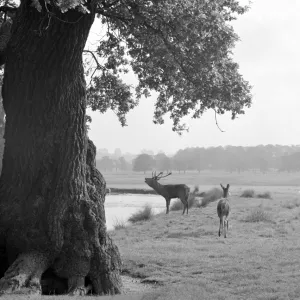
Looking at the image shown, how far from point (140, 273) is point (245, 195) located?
27313 mm

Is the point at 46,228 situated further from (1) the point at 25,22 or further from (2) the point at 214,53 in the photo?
(2) the point at 214,53

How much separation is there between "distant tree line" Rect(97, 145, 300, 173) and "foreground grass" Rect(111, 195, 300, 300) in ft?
371

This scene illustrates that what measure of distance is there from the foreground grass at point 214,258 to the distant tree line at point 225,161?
113m

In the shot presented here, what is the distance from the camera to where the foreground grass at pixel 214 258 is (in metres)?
9.69

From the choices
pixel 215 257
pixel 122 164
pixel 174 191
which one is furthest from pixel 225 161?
pixel 215 257

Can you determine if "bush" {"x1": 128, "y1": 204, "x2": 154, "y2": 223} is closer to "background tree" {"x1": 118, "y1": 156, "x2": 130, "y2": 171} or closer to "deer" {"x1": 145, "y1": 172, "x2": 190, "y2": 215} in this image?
"deer" {"x1": 145, "y1": 172, "x2": 190, "y2": 215}

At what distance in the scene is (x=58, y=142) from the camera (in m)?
9.99

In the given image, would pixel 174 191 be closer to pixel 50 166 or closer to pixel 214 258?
pixel 214 258

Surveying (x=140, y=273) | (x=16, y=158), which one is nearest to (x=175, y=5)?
(x=16, y=158)

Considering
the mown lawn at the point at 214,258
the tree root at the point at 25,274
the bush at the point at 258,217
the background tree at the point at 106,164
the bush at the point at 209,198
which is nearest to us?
the tree root at the point at 25,274

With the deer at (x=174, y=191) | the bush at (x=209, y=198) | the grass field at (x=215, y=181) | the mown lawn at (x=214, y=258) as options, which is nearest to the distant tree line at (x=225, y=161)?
the grass field at (x=215, y=181)

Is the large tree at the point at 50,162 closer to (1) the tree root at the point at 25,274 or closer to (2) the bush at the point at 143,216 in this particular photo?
(1) the tree root at the point at 25,274

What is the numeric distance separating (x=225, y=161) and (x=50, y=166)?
5934 inches

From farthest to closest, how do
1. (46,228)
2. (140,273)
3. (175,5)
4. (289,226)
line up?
(289,226)
(140,273)
(175,5)
(46,228)
